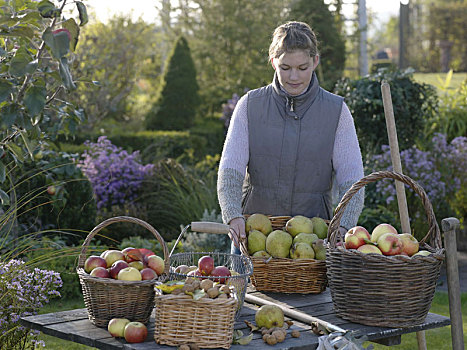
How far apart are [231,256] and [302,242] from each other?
0.27 meters

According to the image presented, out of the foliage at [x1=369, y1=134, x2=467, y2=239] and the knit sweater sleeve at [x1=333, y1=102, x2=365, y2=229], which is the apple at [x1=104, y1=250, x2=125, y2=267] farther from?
the foliage at [x1=369, y1=134, x2=467, y2=239]

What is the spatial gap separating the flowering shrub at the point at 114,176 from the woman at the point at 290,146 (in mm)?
3700

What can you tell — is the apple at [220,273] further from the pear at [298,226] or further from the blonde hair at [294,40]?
the blonde hair at [294,40]

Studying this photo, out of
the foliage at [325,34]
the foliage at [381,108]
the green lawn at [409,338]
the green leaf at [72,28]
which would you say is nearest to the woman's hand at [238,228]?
the green leaf at [72,28]

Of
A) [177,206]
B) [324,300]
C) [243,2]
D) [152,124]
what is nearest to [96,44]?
[152,124]

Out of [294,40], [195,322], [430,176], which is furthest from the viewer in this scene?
[430,176]

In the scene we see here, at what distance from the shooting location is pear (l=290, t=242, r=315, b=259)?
2.64 m

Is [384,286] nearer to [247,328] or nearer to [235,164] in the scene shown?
[247,328]

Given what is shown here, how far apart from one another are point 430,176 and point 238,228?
4189 mm

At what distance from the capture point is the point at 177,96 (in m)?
10.4

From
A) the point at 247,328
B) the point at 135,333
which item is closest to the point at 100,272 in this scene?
the point at 135,333

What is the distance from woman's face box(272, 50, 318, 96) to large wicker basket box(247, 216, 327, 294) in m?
0.80

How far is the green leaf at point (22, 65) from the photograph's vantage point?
7.90 ft

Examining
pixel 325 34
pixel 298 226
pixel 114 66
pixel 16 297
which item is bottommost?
pixel 16 297
